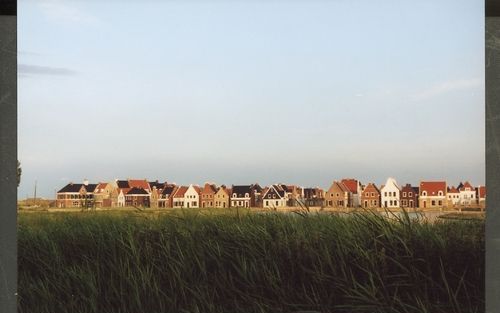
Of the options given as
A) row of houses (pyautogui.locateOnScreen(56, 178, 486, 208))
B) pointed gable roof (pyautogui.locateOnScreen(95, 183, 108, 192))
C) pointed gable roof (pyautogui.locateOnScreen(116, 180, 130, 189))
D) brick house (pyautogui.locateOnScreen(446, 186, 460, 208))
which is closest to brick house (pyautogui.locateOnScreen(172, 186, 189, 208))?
row of houses (pyautogui.locateOnScreen(56, 178, 486, 208))

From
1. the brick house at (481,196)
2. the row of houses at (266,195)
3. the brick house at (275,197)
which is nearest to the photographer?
the brick house at (481,196)

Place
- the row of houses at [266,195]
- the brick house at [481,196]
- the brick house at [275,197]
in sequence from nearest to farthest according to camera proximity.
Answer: the brick house at [481,196] → the row of houses at [266,195] → the brick house at [275,197]

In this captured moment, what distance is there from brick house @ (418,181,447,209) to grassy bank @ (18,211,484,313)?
0.09 metres

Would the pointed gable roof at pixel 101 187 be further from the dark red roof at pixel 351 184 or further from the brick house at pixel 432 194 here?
the brick house at pixel 432 194

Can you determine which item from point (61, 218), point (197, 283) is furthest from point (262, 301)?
point (61, 218)

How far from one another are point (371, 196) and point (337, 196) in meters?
0.15

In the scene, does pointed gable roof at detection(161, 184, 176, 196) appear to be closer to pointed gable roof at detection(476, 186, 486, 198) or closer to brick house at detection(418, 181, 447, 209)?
brick house at detection(418, 181, 447, 209)

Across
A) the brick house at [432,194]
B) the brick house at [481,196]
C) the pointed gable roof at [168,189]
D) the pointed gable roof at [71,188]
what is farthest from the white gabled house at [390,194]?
the pointed gable roof at [71,188]

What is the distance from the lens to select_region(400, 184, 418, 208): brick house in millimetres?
2361

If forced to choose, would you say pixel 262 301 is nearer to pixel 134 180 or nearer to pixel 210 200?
pixel 210 200

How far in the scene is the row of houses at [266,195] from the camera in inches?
93.0

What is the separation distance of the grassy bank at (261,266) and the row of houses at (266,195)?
0.10 m

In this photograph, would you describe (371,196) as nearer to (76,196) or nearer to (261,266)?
(261,266)

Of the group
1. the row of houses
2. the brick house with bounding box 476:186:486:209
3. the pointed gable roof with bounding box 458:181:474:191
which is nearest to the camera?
the brick house with bounding box 476:186:486:209
